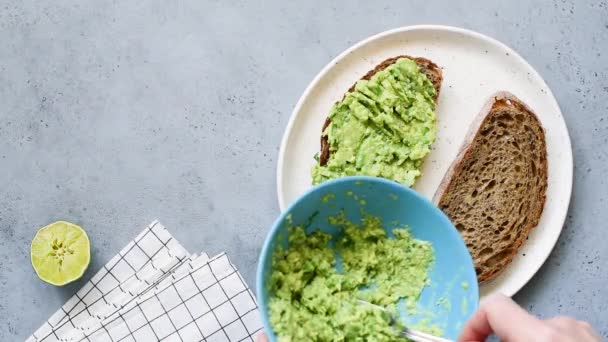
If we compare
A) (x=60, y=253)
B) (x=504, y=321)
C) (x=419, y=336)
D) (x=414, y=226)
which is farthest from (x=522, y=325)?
(x=60, y=253)

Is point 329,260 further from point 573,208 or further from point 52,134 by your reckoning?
point 52,134

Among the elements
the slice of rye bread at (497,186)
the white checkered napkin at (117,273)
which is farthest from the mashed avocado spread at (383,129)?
the white checkered napkin at (117,273)

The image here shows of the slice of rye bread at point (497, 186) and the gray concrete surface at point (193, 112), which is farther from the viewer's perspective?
the gray concrete surface at point (193, 112)

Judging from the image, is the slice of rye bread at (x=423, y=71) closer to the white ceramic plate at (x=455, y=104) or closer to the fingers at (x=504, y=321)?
the white ceramic plate at (x=455, y=104)

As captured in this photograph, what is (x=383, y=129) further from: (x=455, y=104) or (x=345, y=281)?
(x=345, y=281)

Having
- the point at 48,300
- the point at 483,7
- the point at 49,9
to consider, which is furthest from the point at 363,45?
the point at 48,300

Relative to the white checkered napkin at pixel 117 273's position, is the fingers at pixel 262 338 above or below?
below

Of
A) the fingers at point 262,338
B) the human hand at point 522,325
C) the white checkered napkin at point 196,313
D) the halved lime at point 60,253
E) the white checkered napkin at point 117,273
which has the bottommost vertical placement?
the human hand at point 522,325

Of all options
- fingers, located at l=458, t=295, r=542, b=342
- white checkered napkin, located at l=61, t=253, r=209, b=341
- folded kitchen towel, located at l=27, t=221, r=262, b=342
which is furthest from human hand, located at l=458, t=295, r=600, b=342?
white checkered napkin, located at l=61, t=253, r=209, b=341
